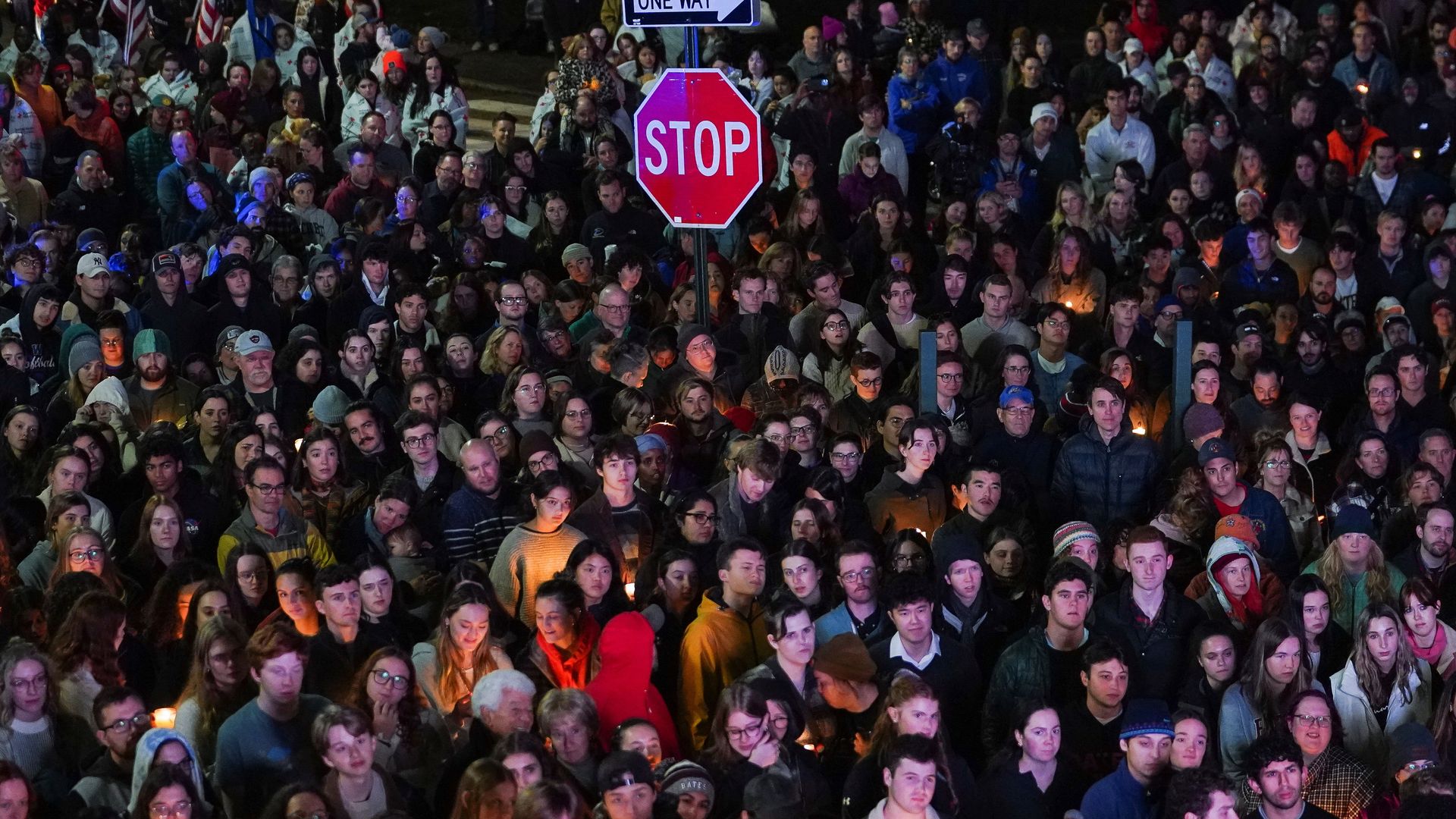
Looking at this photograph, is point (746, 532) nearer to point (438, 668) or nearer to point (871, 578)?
point (871, 578)

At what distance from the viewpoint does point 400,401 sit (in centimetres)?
1124

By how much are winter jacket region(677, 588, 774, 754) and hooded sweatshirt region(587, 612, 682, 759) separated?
3.4 inches

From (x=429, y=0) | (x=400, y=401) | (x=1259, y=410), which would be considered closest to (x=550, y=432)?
(x=400, y=401)

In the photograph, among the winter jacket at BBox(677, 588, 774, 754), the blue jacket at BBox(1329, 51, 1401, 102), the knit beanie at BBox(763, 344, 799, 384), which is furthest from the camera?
the blue jacket at BBox(1329, 51, 1401, 102)

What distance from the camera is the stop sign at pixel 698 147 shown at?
10.7 meters

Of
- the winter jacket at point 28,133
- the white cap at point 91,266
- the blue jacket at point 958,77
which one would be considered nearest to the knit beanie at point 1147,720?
the white cap at point 91,266

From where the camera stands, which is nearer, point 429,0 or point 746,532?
point 746,532

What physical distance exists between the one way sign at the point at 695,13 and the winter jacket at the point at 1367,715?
423 cm

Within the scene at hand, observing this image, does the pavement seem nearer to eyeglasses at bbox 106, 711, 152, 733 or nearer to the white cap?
the white cap

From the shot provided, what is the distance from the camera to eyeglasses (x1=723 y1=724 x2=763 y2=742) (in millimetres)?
7266

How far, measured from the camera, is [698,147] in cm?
1088

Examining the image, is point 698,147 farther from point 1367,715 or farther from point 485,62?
point 485,62

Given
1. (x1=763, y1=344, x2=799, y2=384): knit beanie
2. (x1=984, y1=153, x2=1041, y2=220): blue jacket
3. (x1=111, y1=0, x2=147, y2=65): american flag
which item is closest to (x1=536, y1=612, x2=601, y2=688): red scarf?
(x1=763, y1=344, x2=799, y2=384): knit beanie

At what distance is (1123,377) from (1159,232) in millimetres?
2784
